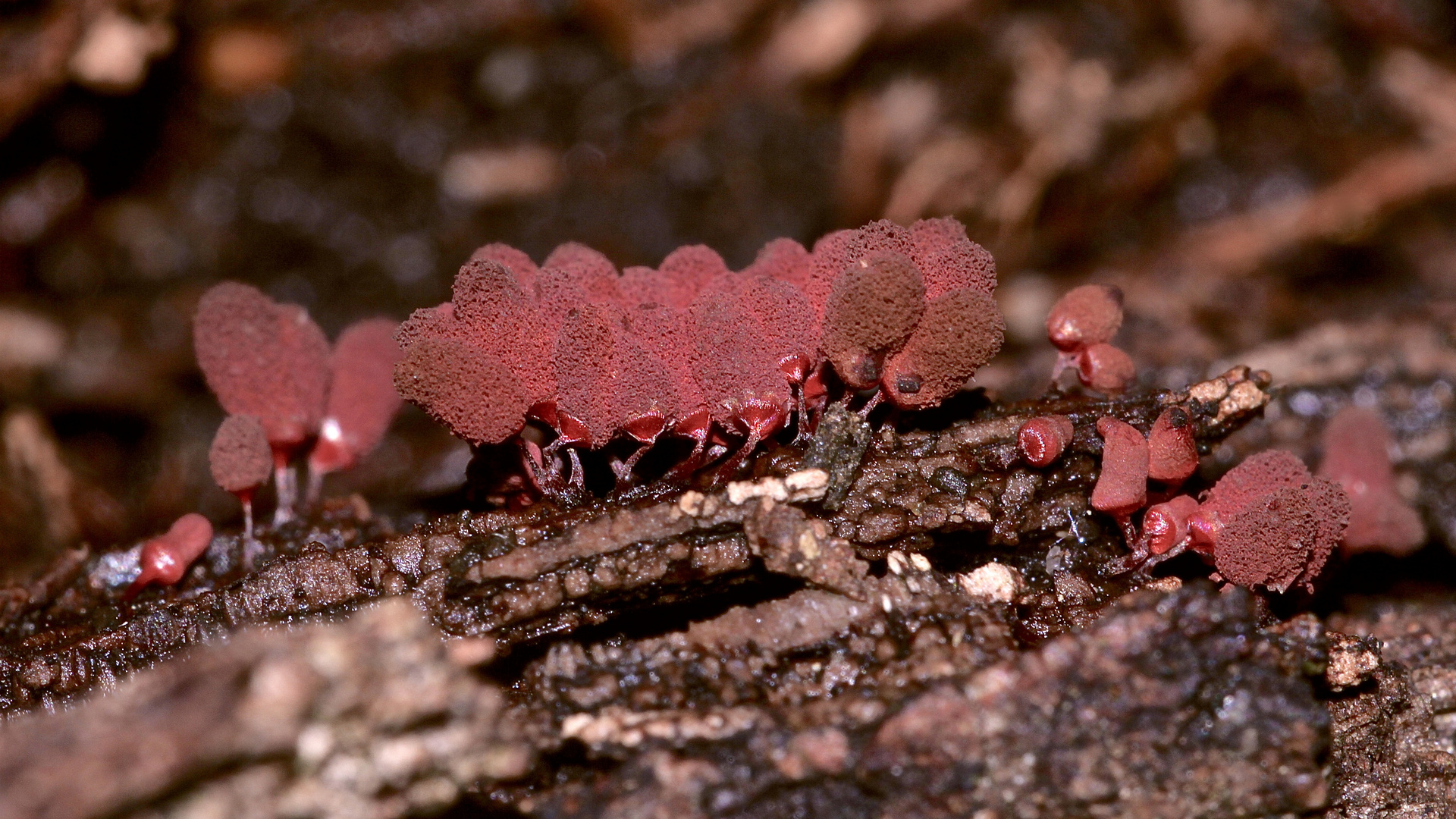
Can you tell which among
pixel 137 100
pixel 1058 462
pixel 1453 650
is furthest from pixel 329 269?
pixel 1453 650

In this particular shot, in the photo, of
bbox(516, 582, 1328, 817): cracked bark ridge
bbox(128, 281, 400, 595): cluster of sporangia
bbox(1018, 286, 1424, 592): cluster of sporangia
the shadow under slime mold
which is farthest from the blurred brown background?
bbox(516, 582, 1328, 817): cracked bark ridge

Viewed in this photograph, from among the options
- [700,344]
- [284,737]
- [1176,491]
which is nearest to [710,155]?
[700,344]

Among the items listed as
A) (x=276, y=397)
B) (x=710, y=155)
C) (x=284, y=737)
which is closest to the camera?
(x=284, y=737)

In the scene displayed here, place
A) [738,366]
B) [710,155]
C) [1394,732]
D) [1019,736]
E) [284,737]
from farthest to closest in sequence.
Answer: [710,155]
[1394,732]
[738,366]
[1019,736]
[284,737]

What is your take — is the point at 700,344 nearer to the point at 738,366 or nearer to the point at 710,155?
the point at 738,366

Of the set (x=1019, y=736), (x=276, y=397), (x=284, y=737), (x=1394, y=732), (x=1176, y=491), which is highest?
(x=276, y=397)

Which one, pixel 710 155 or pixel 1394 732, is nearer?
pixel 1394 732

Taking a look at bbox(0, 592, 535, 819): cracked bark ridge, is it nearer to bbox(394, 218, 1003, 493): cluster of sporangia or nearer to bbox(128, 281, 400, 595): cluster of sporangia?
bbox(394, 218, 1003, 493): cluster of sporangia
